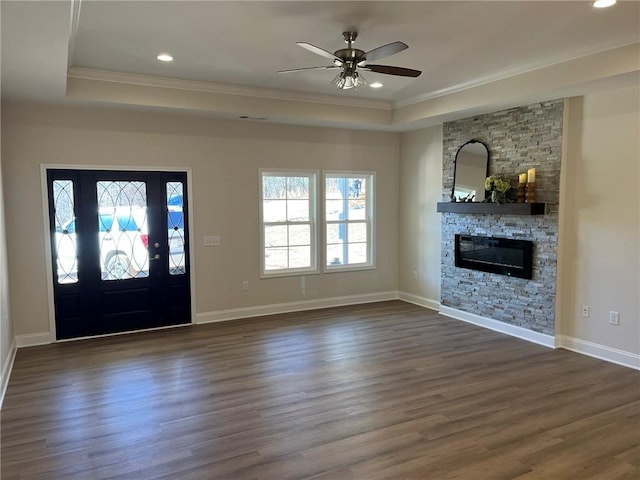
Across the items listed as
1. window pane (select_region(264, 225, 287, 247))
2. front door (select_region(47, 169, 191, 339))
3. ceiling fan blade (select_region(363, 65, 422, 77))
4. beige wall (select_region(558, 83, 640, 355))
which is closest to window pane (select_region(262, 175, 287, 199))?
window pane (select_region(264, 225, 287, 247))

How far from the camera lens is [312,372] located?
166 inches

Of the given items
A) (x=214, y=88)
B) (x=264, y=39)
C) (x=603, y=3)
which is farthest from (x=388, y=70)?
(x=214, y=88)

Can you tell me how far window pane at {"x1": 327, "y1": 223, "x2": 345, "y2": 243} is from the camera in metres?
6.89

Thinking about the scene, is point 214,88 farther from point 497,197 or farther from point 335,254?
point 497,197

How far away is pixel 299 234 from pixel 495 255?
8.96 feet

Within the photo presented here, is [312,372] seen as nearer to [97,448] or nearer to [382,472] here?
[382,472]

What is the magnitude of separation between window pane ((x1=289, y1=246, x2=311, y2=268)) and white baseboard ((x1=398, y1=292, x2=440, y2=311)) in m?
1.72

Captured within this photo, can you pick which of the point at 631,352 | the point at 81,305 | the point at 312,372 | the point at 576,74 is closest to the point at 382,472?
the point at 312,372

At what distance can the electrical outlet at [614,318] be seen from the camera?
14.6 ft

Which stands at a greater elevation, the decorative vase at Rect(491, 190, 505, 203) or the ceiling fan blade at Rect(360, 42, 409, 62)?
the ceiling fan blade at Rect(360, 42, 409, 62)

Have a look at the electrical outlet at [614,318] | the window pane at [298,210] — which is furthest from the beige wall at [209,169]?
the electrical outlet at [614,318]

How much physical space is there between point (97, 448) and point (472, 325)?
449 cm

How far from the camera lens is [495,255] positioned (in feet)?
18.2

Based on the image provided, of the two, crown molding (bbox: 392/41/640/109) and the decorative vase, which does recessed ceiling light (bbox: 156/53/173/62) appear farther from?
the decorative vase
